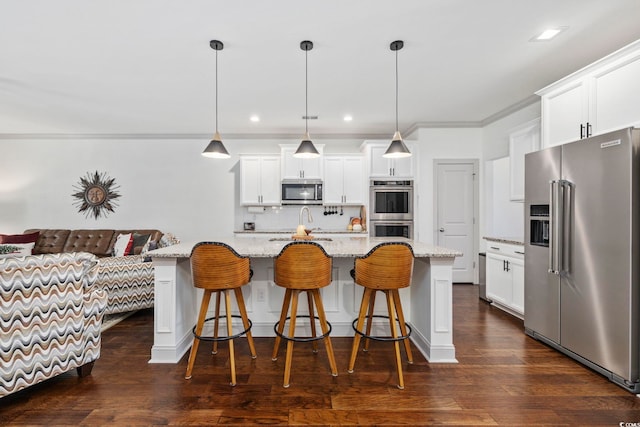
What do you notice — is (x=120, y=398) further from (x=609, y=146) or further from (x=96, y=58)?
(x=609, y=146)

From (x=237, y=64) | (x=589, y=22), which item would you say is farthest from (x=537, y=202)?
(x=237, y=64)

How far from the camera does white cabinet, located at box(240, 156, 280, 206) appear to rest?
5.27 meters

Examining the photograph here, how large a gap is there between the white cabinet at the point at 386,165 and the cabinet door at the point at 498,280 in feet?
5.75

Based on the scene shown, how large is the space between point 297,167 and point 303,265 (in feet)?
10.6

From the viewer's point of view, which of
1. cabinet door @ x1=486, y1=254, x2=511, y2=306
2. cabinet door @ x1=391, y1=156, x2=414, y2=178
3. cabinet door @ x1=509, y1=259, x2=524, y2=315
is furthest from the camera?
cabinet door @ x1=391, y1=156, x2=414, y2=178

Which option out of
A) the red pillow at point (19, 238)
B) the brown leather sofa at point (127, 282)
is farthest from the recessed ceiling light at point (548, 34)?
the red pillow at point (19, 238)

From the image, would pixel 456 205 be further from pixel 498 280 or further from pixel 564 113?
pixel 564 113

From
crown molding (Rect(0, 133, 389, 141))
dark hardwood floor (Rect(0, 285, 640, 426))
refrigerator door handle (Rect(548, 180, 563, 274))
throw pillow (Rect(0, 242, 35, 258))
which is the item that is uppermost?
crown molding (Rect(0, 133, 389, 141))

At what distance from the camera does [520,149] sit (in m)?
4.01

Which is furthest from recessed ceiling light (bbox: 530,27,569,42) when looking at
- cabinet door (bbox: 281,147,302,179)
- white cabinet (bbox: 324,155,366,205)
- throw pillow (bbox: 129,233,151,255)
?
throw pillow (bbox: 129,233,151,255)

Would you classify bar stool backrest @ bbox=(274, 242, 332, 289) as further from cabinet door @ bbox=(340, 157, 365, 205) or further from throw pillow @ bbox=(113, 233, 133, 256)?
throw pillow @ bbox=(113, 233, 133, 256)

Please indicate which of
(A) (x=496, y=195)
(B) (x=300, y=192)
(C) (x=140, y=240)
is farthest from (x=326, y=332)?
(A) (x=496, y=195)

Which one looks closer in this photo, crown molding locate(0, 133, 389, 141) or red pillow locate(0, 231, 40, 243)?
red pillow locate(0, 231, 40, 243)

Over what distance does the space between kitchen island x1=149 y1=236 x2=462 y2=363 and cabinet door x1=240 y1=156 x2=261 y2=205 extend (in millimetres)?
2488
